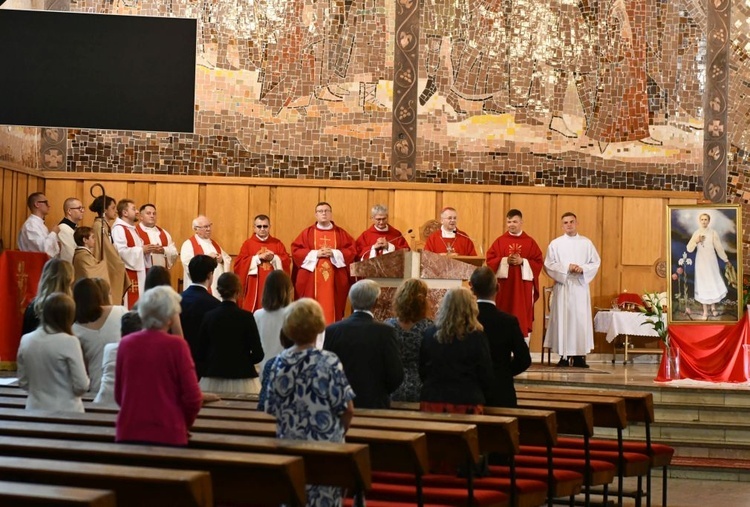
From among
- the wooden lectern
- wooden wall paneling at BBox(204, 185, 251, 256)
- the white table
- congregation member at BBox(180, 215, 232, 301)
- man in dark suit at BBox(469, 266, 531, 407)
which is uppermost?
wooden wall paneling at BBox(204, 185, 251, 256)

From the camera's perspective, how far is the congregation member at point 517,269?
14.1 m

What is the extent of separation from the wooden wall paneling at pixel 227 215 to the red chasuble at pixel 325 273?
1335mm

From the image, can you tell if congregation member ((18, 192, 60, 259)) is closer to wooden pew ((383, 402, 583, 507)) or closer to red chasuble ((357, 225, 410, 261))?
red chasuble ((357, 225, 410, 261))

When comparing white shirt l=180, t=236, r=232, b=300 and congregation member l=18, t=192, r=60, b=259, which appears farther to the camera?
white shirt l=180, t=236, r=232, b=300

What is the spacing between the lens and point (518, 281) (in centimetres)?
1417

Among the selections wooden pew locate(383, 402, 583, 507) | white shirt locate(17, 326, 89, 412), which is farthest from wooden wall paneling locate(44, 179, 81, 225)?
white shirt locate(17, 326, 89, 412)

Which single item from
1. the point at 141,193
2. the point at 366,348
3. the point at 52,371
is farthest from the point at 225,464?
the point at 141,193

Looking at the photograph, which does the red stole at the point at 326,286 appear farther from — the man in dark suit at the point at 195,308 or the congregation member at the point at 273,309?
the man in dark suit at the point at 195,308

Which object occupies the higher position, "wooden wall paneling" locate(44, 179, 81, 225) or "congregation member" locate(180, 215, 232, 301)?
"wooden wall paneling" locate(44, 179, 81, 225)

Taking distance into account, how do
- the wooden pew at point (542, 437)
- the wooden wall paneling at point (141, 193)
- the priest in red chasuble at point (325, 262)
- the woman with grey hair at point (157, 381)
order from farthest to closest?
the wooden wall paneling at point (141, 193), the priest in red chasuble at point (325, 262), the wooden pew at point (542, 437), the woman with grey hair at point (157, 381)

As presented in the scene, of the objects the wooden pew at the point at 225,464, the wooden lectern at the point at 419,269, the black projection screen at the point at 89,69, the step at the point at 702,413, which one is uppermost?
the black projection screen at the point at 89,69

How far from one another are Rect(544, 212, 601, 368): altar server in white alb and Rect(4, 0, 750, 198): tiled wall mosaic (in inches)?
71.0

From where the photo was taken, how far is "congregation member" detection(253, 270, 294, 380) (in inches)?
318

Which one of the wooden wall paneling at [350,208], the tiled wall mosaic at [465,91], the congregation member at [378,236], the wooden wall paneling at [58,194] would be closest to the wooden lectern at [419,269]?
the congregation member at [378,236]
